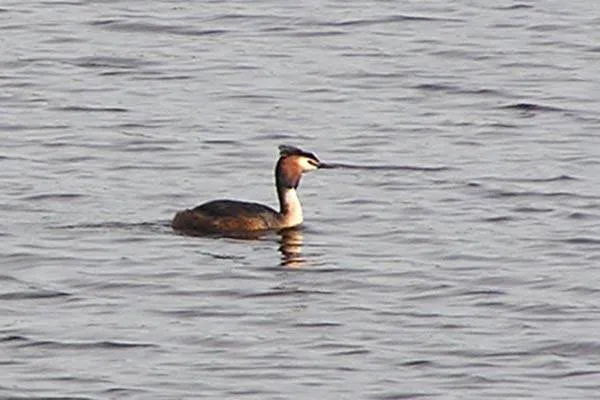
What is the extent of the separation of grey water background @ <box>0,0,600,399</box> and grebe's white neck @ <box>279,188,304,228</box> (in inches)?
4.3

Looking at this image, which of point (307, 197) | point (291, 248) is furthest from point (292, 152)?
point (291, 248)

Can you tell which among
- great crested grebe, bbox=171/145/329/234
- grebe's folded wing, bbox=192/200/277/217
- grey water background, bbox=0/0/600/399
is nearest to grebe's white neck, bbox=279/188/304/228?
great crested grebe, bbox=171/145/329/234

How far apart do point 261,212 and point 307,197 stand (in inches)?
48.0

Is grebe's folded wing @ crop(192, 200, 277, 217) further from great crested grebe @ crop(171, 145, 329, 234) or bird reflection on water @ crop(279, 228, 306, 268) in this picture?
bird reflection on water @ crop(279, 228, 306, 268)

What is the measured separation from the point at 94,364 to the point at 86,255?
294 cm

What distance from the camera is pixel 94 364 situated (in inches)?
527

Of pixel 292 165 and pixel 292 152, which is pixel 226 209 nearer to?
pixel 292 165

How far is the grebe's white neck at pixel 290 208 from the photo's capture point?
57.3 ft

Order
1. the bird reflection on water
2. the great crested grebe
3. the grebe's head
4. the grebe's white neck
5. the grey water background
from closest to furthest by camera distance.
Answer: the grey water background < the bird reflection on water < the great crested grebe < the grebe's white neck < the grebe's head

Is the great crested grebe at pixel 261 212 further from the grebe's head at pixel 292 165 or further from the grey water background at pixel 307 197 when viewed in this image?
the grey water background at pixel 307 197

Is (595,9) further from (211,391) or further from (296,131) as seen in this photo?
(211,391)

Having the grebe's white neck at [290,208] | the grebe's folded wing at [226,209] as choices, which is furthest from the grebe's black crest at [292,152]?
the grebe's folded wing at [226,209]

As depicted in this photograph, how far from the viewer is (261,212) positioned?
1741 cm

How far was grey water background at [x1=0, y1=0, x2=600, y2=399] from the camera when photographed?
13.5m
